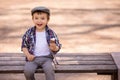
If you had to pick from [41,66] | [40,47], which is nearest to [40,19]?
[40,47]

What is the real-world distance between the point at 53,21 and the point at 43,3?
2.54 meters

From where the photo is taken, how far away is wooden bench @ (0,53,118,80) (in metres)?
3.51

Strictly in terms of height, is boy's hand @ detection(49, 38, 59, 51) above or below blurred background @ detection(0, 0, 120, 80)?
above

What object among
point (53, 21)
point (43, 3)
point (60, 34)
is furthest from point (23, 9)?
point (60, 34)

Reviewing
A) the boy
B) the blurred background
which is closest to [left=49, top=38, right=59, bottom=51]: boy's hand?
the boy

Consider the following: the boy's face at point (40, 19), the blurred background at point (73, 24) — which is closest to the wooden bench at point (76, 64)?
the boy's face at point (40, 19)

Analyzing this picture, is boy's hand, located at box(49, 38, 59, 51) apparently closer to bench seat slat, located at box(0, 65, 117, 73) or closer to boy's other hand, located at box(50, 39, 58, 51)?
boy's other hand, located at box(50, 39, 58, 51)

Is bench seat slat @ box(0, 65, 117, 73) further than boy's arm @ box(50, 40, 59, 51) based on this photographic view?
Yes

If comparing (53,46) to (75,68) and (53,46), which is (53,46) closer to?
(53,46)

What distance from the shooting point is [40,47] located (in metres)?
3.48

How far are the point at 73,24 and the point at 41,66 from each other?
4764 millimetres

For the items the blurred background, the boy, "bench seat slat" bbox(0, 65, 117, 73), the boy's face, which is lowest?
the blurred background

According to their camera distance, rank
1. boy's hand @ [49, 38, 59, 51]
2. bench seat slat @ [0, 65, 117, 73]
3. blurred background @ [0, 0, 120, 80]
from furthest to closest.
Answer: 1. blurred background @ [0, 0, 120, 80]
2. bench seat slat @ [0, 65, 117, 73]
3. boy's hand @ [49, 38, 59, 51]

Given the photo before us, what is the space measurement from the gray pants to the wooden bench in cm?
7
